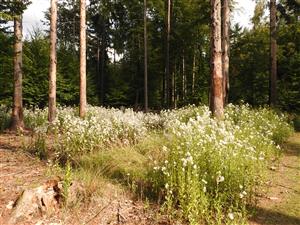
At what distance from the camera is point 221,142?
21.6 feet

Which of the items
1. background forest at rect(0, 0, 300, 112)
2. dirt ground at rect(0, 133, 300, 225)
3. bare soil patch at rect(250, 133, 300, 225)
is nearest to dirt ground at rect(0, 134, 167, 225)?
dirt ground at rect(0, 133, 300, 225)

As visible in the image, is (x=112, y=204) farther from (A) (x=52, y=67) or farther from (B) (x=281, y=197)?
(A) (x=52, y=67)

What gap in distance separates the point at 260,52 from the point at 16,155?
90.0 feet

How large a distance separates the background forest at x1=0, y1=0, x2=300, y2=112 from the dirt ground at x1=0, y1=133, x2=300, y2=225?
16.9 meters

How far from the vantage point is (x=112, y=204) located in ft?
19.7

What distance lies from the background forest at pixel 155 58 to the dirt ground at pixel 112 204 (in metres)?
16.9

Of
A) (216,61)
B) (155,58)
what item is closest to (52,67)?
(216,61)

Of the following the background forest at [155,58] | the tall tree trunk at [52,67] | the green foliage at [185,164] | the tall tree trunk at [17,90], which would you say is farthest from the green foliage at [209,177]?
the background forest at [155,58]

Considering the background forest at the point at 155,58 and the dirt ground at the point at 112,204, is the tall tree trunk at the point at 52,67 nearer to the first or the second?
the dirt ground at the point at 112,204

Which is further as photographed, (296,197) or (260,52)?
(260,52)

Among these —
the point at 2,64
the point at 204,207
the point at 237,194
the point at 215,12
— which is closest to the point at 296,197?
the point at 237,194

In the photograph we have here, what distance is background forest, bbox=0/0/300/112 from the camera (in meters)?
28.5

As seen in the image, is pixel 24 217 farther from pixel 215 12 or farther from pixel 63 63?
pixel 63 63

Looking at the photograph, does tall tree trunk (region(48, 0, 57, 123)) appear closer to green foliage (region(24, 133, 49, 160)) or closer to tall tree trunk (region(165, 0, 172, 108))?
green foliage (region(24, 133, 49, 160))
